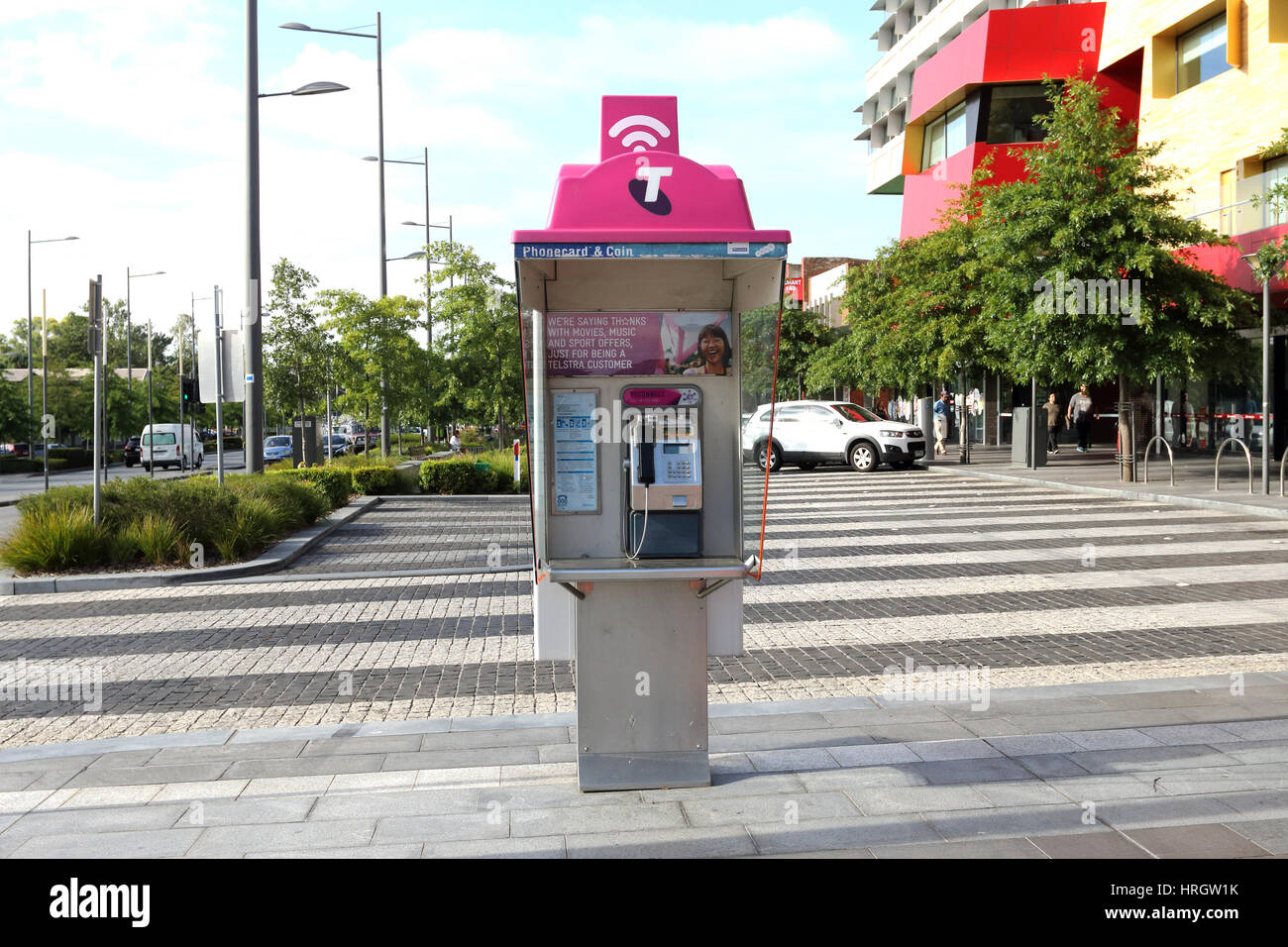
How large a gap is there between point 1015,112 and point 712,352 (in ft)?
115

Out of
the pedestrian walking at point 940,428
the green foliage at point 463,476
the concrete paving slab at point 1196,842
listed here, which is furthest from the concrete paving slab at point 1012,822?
the pedestrian walking at point 940,428

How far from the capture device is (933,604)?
9703 millimetres

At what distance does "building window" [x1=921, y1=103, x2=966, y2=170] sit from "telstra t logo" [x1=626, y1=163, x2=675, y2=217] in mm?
36286

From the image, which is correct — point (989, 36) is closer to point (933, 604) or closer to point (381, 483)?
point (381, 483)

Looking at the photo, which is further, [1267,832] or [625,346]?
[625,346]

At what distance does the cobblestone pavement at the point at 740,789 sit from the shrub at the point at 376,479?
16.3 m

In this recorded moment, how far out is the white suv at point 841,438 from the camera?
92.5 feet

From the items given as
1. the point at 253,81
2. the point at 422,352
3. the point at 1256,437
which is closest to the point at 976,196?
the point at 1256,437

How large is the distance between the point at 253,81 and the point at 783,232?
47.1 feet

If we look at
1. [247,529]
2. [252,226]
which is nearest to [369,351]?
[252,226]

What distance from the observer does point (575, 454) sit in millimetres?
5141

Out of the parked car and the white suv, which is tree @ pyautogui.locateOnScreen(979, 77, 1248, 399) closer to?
the white suv

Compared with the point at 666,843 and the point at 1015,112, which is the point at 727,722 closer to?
the point at 666,843

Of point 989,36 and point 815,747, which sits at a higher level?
point 989,36
